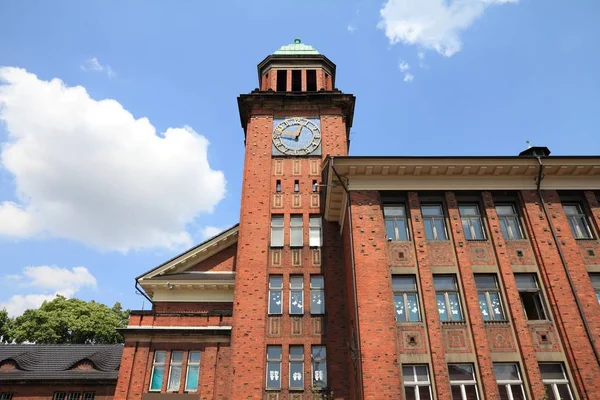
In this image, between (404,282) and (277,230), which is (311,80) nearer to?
(277,230)

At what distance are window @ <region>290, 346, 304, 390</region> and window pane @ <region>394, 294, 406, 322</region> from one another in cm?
579

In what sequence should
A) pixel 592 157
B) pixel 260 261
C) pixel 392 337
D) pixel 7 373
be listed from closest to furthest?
pixel 392 337
pixel 592 157
pixel 260 261
pixel 7 373

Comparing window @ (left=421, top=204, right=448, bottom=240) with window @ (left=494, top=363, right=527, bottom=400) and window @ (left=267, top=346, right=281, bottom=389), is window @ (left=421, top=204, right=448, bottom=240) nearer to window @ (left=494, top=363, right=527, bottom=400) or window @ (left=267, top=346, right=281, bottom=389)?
window @ (left=494, top=363, right=527, bottom=400)

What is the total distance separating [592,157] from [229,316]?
1890cm

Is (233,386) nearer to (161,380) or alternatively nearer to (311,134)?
(161,380)

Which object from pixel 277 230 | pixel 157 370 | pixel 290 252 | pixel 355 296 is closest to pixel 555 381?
pixel 355 296

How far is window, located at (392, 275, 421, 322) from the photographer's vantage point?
1653 centimetres

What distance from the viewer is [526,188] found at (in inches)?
754

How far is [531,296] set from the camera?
17.0m

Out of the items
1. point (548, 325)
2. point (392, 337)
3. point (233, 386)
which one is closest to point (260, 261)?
point (233, 386)

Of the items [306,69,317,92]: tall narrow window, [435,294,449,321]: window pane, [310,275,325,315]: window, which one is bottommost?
[435,294,449,321]: window pane

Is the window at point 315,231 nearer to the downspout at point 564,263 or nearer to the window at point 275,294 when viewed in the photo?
the window at point 275,294

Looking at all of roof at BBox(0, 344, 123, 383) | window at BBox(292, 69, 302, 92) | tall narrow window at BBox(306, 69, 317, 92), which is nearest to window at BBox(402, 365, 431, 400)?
roof at BBox(0, 344, 123, 383)

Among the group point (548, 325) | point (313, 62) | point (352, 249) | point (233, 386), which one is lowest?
point (233, 386)
